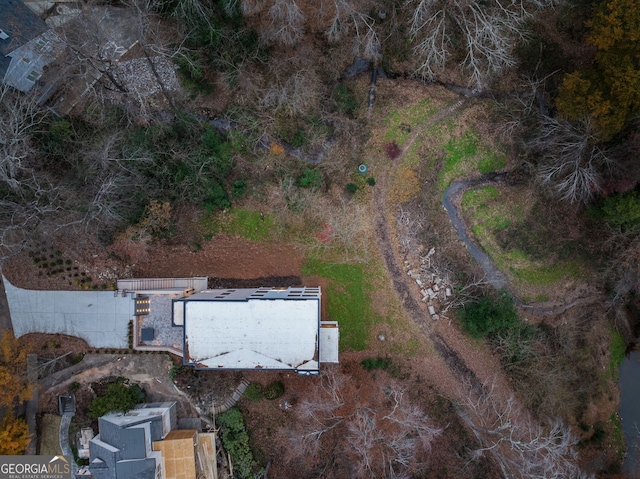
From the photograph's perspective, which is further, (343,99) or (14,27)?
(343,99)

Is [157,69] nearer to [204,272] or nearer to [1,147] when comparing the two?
[1,147]

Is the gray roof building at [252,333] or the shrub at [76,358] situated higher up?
the gray roof building at [252,333]

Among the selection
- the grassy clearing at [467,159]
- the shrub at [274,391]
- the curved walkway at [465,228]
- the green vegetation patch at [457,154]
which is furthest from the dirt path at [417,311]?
the shrub at [274,391]

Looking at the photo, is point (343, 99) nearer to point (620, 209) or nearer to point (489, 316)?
point (489, 316)

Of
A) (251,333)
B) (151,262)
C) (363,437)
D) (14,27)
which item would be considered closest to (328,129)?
(251,333)

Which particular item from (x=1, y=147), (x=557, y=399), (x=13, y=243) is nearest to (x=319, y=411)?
(x=557, y=399)

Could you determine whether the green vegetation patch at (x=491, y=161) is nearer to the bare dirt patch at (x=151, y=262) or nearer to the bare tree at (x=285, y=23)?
the bare dirt patch at (x=151, y=262)

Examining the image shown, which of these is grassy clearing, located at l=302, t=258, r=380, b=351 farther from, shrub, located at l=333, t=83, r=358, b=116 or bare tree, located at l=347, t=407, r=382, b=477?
shrub, located at l=333, t=83, r=358, b=116
